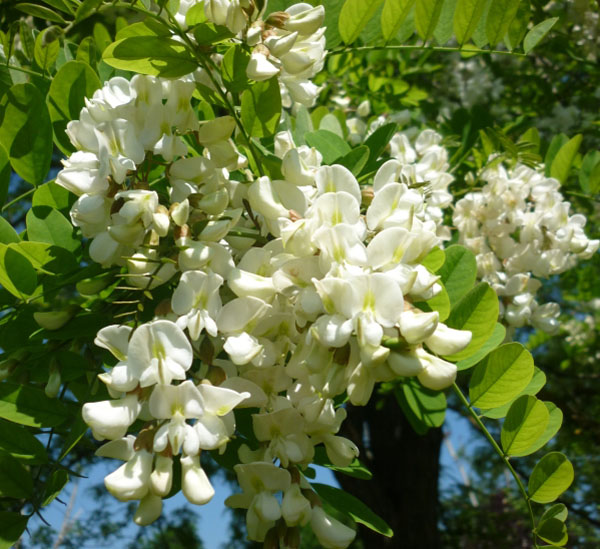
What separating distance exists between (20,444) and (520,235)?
3.32 feet

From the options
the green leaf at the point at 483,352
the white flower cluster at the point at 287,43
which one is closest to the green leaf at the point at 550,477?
the green leaf at the point at 483,352

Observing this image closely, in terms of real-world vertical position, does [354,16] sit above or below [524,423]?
above

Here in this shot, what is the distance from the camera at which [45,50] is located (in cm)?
92

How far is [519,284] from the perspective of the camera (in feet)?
4.32

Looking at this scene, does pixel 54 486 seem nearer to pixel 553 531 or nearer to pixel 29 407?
pixel 29 407

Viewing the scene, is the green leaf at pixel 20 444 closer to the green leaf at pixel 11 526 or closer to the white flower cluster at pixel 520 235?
the green leaf at pixel 11 526

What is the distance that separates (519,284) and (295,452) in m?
0.78

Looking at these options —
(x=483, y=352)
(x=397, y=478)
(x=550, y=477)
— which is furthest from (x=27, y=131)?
(x=397, y=478)

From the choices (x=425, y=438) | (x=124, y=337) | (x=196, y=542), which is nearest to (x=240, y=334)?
(x=124, y=337)

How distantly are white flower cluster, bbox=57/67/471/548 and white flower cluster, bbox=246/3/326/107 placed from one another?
0.30ft

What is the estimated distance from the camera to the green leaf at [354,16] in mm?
910

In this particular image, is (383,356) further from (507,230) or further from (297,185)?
(507,230)

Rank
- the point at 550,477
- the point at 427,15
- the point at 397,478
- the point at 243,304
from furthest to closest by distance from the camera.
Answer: the point at 397,478 < the point at 427,15 < the point at 550,477 < the point at 243,304

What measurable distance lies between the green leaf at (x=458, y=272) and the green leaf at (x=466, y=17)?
0.37 m
